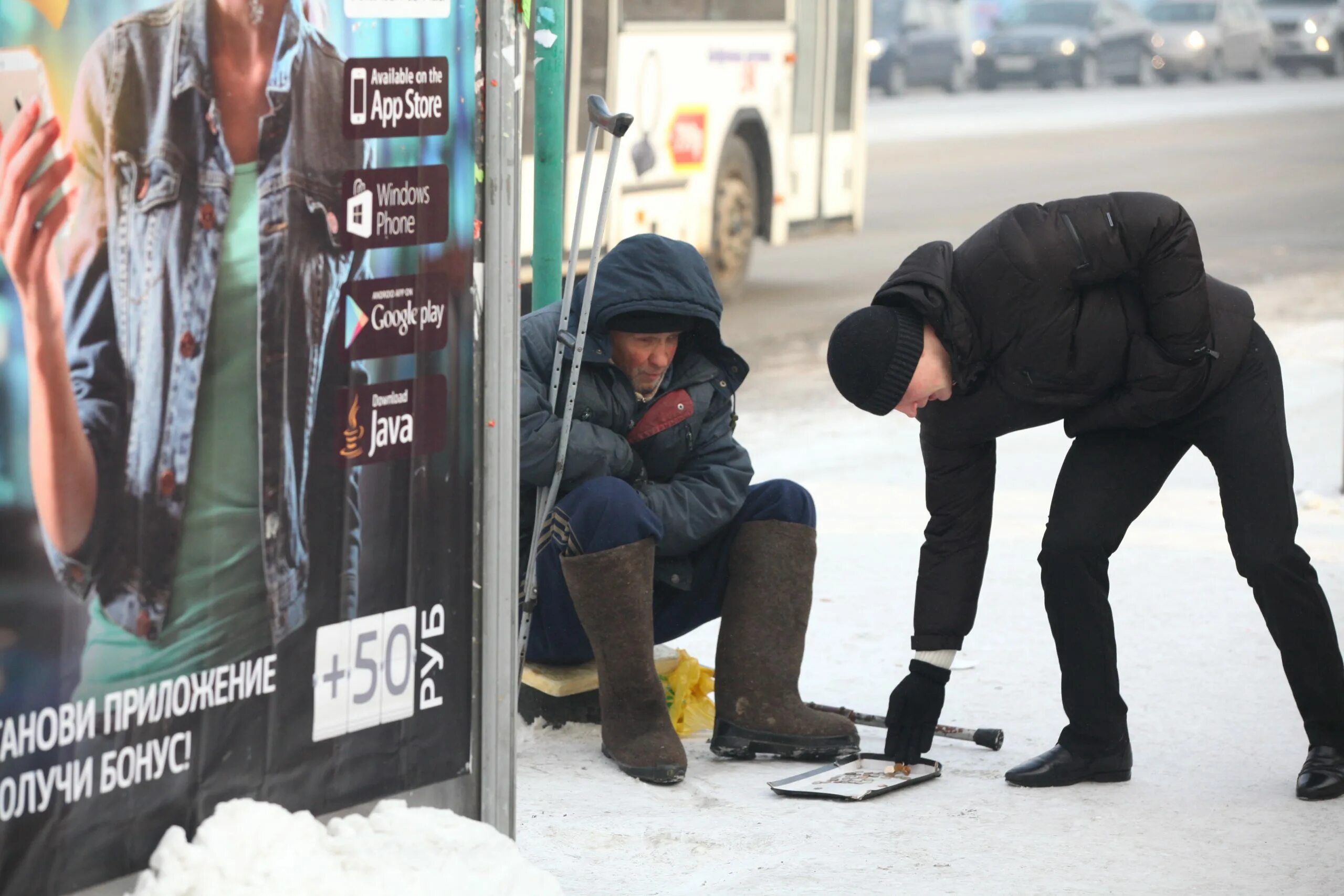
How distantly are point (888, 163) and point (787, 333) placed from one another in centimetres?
926

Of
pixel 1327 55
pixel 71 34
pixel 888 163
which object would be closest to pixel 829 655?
pixel 71 34

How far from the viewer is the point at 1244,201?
1647cm

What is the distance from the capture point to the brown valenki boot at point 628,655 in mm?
3736

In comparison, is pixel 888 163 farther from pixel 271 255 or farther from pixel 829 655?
pixel 271 255

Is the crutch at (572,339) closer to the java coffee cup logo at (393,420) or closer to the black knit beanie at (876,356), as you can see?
the black knit beanie at (876,356)

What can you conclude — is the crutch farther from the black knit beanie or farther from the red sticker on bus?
the red sticker on bus

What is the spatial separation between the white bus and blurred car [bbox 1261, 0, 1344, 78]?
21.1 m

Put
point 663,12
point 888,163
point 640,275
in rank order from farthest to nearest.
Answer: point 888,163 → point 663,12 → point 640,275

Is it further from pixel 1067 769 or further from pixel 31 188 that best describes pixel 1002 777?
pixel 31 188

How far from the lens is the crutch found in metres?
3.70

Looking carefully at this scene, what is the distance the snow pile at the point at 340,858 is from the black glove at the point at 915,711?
3.51 ft

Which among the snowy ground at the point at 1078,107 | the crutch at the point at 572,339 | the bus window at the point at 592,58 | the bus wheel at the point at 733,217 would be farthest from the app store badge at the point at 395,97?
the snowy ground at the point at 1078,107

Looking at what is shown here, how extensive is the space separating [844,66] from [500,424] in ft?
32.8

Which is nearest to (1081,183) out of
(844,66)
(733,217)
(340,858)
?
(844,66)
